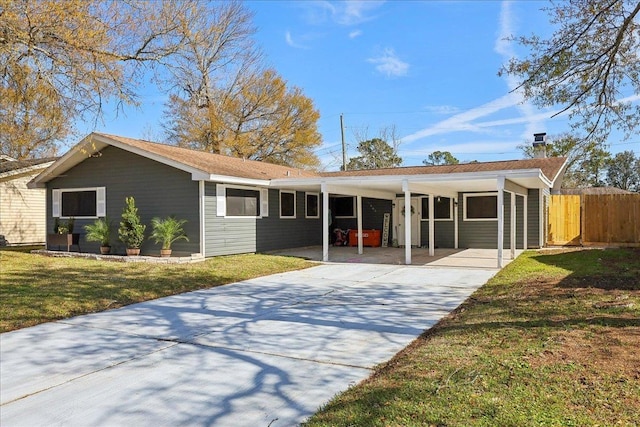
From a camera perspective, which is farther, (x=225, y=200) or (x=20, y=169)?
(x=20, y=169)

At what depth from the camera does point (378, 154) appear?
37000 mm

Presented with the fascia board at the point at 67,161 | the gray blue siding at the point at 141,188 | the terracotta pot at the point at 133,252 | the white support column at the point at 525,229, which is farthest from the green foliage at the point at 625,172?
the fascia board at the point at 67,161

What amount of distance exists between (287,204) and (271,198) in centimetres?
102

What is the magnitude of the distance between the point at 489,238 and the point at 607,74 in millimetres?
8888

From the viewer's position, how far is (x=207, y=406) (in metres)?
3.39

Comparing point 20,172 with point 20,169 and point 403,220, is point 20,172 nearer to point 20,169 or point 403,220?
point 20,169

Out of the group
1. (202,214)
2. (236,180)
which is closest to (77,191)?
(202,214)

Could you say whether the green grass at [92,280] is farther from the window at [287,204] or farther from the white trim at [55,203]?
the window at [287,204]

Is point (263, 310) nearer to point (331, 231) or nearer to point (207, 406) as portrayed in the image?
point (207, 406)

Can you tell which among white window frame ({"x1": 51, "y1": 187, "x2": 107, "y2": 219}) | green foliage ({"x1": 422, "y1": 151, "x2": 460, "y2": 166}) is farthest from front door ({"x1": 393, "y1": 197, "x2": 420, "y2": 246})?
green foliage ({"x1": 422, "y1": 151, "x2": 460, "y2": 166})

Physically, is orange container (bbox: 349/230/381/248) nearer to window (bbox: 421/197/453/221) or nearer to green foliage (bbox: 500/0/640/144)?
window (bbox: 421/197/453/221)

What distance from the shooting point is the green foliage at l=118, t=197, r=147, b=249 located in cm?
1257

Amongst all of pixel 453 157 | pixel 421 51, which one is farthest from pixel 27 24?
pixel 453 157

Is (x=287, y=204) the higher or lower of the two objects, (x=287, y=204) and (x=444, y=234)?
the higher
